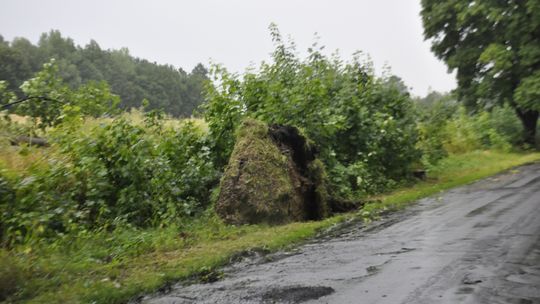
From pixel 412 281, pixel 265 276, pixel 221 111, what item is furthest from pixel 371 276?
pixel 221 111

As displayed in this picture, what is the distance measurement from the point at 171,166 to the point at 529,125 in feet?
77.4

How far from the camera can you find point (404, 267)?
5.30 metres

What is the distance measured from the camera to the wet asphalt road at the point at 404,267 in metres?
4.30

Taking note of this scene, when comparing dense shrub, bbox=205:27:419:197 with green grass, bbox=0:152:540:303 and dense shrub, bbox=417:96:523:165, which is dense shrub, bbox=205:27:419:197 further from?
dense shrub, bbox=417:96:523:165

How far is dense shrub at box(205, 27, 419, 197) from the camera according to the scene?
13.0m

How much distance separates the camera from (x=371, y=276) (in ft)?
16.5

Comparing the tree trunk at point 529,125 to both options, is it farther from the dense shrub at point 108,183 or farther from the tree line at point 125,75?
the tree line at point 125,75

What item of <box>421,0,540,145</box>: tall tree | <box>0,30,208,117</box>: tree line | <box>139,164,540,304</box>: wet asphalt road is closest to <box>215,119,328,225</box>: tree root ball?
<box>139,164,540,304</box>: wet asphalt road

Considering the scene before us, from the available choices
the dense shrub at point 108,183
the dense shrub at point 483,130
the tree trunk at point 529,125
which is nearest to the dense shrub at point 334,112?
the dense shrub at point 108,183

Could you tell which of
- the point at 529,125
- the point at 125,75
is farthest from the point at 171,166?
the point at 125,75

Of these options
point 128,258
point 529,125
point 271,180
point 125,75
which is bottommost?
point 128,258

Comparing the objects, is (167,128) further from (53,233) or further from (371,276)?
(371,276)

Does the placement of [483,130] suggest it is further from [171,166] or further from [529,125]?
[171,166]

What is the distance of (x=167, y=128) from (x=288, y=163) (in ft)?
12.5
